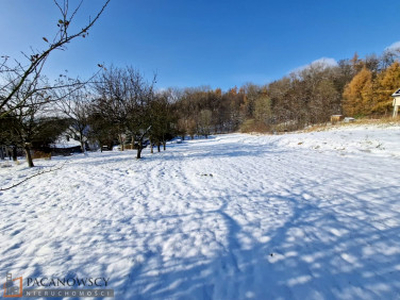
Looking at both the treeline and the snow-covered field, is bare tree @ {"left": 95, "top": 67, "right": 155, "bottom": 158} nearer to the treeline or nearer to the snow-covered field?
the treeline

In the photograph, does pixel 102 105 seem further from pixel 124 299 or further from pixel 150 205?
pixel 124 299

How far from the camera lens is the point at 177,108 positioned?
2747cm

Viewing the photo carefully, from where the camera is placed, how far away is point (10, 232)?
2.88m

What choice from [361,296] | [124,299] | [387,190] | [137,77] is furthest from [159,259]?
[137,77]

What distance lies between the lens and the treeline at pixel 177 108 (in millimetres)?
9031

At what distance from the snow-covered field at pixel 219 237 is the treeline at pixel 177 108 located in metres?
2.13

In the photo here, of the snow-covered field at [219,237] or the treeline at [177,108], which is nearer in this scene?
the snow-covered field at [219,237]

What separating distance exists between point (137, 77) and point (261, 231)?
11.6m

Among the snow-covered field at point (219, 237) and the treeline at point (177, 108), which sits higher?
the treeline at point (177, 108)

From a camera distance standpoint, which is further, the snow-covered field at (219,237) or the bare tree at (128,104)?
the bare tree at (128,104)

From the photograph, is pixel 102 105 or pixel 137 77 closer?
pixel 102 105

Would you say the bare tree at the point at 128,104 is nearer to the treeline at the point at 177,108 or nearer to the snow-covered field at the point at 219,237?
the treeline at the point at 177,108

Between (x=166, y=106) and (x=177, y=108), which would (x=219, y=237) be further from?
(x=177, y=108)

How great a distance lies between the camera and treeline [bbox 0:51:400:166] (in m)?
9.03
